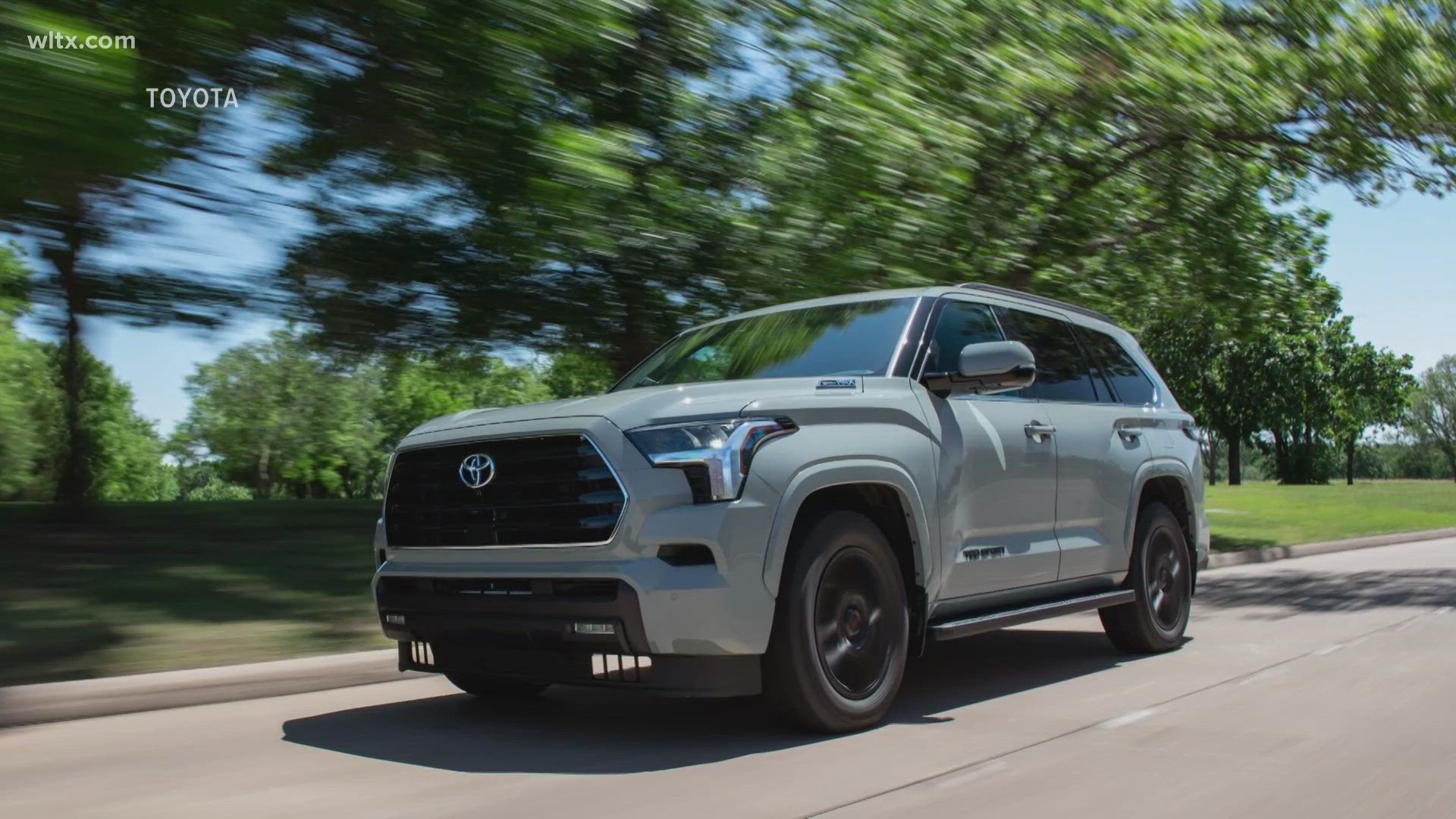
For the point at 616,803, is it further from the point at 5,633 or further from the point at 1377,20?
the point at 1377,20

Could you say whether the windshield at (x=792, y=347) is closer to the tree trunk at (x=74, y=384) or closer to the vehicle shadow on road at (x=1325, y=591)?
the tree trunk at (x=74, y=384)

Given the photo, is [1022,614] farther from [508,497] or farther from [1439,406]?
[1439,406]

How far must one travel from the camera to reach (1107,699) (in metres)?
6.30

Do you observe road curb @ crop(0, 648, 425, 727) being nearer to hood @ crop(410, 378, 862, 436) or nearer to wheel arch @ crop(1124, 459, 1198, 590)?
hood @ crop(410, 378, 862, 436)

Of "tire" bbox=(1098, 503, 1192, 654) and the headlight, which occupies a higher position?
the headlight

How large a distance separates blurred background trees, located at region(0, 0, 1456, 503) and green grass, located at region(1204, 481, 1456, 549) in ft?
15.2

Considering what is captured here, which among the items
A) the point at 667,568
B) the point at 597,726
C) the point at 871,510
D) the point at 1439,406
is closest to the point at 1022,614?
the point at 871,510

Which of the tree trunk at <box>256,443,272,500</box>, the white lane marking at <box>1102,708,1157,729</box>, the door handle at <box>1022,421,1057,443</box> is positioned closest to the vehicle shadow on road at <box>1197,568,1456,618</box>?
the door handle at <box>1022,421,1057,443</box>

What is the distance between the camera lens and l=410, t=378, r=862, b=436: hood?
5.05 m

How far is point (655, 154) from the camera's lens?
923 centimetres

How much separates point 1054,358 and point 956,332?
1.08m

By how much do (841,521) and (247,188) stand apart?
455cm

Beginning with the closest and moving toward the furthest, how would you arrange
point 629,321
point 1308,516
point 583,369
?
point 629,321
point 583,369
point 1308,516

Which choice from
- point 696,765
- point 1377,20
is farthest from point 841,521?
point 1377,20
